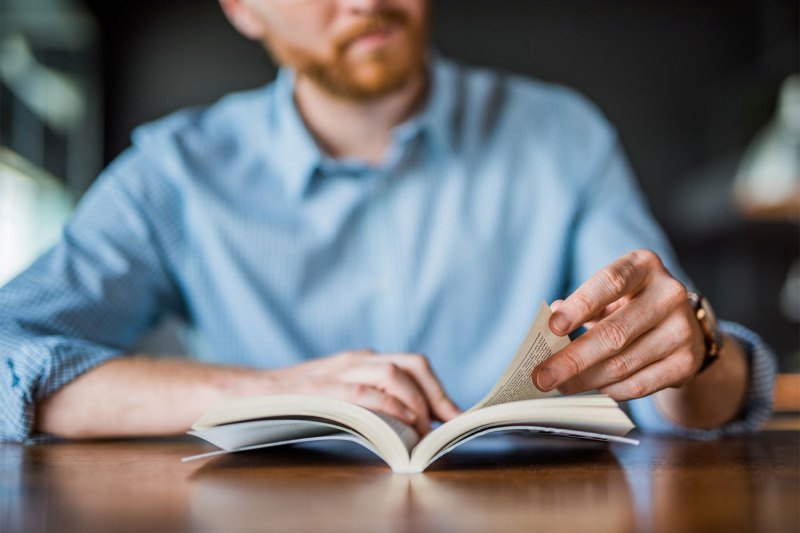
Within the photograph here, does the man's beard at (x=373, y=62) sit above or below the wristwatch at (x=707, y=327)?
above

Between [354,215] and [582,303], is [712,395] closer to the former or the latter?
[582,303]

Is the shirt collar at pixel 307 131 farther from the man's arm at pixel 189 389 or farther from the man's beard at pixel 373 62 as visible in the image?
the man's arm at pixel 189 389

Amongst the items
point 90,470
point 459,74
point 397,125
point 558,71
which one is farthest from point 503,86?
point 558,71

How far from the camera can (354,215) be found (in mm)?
1479

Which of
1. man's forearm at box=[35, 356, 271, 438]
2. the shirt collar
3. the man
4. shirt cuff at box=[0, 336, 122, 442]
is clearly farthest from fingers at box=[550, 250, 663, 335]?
the shirt collar

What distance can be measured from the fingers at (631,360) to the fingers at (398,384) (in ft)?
0.48

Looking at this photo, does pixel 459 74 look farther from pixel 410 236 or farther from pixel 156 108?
pixel 156 108

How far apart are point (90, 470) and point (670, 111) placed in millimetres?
5771

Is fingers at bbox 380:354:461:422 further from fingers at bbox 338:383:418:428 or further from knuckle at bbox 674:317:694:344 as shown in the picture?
knuckle at bbox 674:317:694:344

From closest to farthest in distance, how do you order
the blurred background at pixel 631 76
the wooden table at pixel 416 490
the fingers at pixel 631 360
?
the wooden table at pixel 416 490 < the fingers at pixel 631 360 < the blurred background at pixel 631 76

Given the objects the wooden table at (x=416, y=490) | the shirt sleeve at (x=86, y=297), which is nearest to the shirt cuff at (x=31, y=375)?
the shirt sleeve at (x=86, y=297)

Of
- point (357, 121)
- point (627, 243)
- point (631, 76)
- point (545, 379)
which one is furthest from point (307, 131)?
point (631, 76)

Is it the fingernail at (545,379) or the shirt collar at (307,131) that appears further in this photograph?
the shirt collar at (307,131)

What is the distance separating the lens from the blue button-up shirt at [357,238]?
4.69 ft
